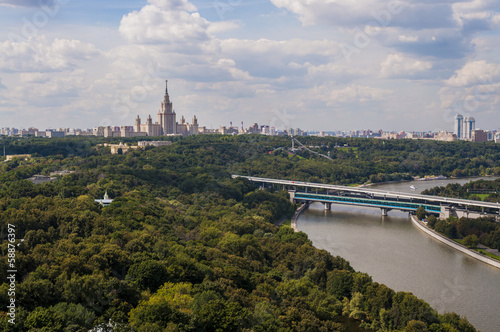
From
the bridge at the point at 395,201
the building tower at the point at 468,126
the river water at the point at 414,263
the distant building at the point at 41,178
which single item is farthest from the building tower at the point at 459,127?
the distant building at the point at 41,178

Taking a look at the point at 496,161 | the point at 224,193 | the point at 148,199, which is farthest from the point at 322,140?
the point at 148,199

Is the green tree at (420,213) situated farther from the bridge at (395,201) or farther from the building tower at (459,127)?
the building tower at (459,127)

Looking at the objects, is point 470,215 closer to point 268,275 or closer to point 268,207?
point 268,207

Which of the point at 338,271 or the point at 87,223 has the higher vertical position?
the point at 87,223

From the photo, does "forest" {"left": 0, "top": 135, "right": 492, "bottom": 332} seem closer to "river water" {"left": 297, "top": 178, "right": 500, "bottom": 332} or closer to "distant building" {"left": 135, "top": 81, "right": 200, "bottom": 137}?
"river water" {"left": 297, "top": 178, "right": 500, "bottom": 332}

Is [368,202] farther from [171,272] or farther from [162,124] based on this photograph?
[162,124]

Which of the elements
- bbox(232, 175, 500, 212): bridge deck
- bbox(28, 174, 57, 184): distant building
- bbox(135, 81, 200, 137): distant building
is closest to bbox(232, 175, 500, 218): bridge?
bbox(232, 175, 500, 212): bridge deck

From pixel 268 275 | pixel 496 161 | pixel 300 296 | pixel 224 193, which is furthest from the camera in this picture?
pixel 496 161

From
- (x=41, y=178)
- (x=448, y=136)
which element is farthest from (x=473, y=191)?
(x=448, y=136)
